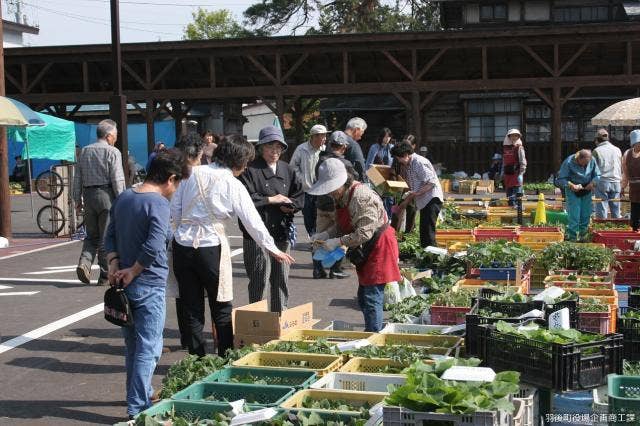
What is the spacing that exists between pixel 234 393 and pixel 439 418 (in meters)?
1.51

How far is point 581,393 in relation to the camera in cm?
582

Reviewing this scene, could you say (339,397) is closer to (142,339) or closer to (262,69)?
(142,339)

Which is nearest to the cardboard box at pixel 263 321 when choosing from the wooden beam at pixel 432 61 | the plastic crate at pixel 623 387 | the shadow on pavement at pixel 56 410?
the shadow on pavement at pixel 56 410

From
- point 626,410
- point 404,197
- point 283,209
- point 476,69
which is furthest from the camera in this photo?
point 476,69

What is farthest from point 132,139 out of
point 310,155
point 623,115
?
point 310,155

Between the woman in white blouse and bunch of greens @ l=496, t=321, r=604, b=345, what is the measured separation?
2.08 metres

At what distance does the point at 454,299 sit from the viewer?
799 cm

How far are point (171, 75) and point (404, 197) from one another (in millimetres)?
21742

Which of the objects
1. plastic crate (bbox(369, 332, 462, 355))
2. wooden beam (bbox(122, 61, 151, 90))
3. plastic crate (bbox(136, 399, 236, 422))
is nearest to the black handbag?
plastic crate (bbox(136, 399, 236, 422))

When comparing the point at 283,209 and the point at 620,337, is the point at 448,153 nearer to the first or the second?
the point at 283,209

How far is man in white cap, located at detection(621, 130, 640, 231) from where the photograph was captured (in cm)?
1391

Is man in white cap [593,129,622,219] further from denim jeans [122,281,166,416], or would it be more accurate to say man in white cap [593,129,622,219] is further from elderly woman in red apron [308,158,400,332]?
denim jeans [122,281,166,416]

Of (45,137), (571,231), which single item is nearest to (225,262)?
(571,231)

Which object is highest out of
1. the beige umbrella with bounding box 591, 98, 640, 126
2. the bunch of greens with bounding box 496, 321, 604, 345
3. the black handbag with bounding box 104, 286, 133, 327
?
the beige umbrella with bounding box 591, 98, 640, 126
